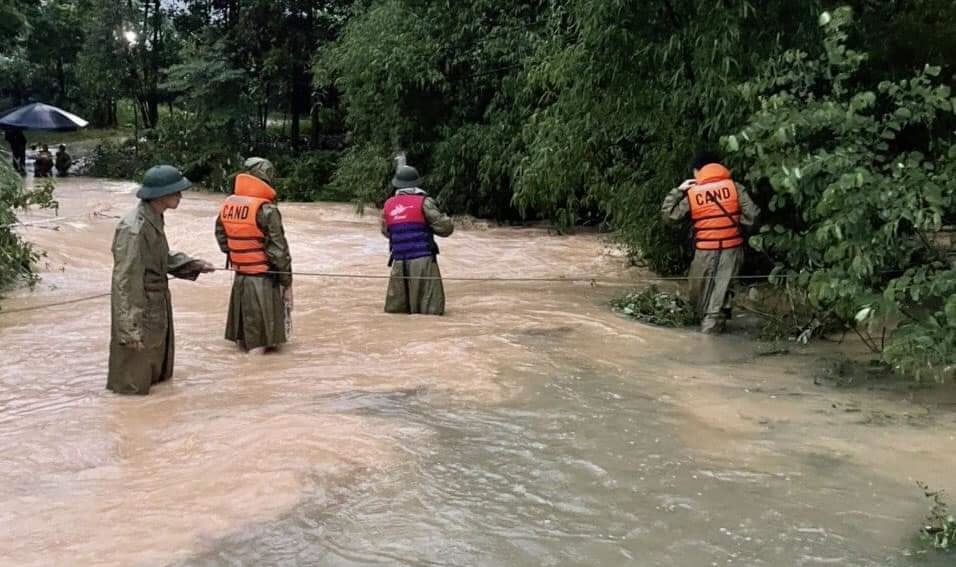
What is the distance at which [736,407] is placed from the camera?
674cm

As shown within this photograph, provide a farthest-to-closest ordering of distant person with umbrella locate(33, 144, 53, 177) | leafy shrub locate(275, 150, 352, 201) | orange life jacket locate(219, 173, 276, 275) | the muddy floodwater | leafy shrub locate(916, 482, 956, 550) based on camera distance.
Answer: distant person with umbrella locate(33, 144, 53, 177)
leafy shrub locate(275, 150, 352, 201)
orange life jacket locate(219, 173, 276, 275)
the muddy floodwater
leafy shrub locate(916, 482, 956, 550)

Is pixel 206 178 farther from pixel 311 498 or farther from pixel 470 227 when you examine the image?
pixel 311 498

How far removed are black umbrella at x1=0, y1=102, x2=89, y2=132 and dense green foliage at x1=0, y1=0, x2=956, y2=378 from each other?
7.91 feet

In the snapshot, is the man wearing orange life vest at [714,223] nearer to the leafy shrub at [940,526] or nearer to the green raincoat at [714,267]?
the green raincoat at [714,267]

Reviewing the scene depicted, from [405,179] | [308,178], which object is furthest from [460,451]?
[308,178]

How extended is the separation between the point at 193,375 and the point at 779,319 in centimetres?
533

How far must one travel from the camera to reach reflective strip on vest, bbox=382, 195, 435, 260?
9.83 metres

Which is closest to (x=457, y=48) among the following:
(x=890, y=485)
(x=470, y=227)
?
(x=470, y=227)

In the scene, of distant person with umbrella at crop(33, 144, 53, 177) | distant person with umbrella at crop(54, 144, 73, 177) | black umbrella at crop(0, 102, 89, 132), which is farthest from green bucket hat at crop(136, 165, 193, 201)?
distant person with umbrella at crop(54, 144, 73, 177)

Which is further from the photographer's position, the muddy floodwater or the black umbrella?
the black umbrella

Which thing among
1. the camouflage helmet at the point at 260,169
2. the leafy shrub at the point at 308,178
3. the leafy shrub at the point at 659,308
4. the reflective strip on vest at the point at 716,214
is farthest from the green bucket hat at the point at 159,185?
the leafy shrub at the point at 308,178

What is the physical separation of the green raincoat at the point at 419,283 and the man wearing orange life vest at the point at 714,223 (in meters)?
2.35

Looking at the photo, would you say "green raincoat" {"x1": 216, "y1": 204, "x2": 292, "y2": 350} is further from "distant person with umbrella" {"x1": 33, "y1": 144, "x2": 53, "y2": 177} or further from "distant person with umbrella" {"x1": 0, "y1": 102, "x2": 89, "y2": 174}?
"distant person with umbrella" {"x1": 33, "y1": 144, "x2": 53, "y2": 177}

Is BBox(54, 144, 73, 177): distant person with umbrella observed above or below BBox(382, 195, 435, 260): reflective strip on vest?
above
